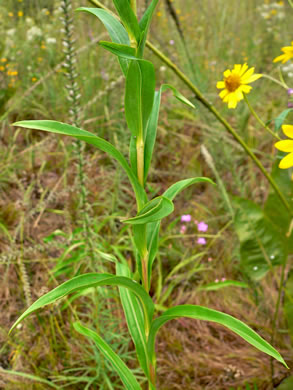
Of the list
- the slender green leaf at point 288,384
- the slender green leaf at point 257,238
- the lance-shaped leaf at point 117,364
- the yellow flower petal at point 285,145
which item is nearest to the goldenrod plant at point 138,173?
the lance-shaped leaf at point 117,364

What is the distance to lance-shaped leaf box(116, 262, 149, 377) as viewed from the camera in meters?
0.80

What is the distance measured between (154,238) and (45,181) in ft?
4.21

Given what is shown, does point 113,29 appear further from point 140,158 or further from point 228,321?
point 228,321

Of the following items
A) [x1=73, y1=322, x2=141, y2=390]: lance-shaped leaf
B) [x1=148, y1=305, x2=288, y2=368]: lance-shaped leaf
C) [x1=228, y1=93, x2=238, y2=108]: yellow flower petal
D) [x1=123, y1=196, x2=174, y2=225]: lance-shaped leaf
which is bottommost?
[x1=73, y1=322, x2=141, y2=390]: lance-shaped leaf

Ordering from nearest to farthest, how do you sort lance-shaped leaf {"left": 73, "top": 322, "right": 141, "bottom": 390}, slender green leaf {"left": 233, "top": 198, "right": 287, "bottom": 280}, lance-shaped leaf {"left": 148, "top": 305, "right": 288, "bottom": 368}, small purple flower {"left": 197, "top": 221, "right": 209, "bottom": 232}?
lance-shaped leaf {"left": 148, "top": 305, "right": 288, "bottom": 368} < lance-shaped leaf {"left": 73, "top": 322, "right": 141, "bottom": 390} < slender green leaf {"left": 233, "top": 198, "right": 287, "bottom": 280} < small purple flower {"left": 197, "top": 221, "right": 209, "bottom": 232}

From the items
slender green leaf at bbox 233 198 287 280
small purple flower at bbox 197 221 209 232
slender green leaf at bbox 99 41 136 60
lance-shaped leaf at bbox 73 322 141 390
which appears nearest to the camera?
slender green leaf at bbox 99 41 136 60

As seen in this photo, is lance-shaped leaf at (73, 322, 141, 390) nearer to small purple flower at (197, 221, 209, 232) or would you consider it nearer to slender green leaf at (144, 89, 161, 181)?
slender green leaf at (144, 89, 161, 181)

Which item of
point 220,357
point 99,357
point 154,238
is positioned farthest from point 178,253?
point 154,238

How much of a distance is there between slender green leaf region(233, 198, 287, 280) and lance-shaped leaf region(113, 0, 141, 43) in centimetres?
77

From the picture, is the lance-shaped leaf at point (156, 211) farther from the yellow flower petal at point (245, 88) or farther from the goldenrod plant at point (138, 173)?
the yellow flower petal at point (245, 88)

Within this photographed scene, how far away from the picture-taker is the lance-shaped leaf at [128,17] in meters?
0.55

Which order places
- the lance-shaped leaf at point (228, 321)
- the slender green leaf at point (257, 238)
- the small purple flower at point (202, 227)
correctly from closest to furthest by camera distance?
the lance-shaped leaf at point (228, 321) → the slender green leaf at point (257, 238) → the small purple flower at point (202, 227)

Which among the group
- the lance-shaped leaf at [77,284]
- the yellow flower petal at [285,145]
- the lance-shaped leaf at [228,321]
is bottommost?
the lance-shaped leaf at [228,321]

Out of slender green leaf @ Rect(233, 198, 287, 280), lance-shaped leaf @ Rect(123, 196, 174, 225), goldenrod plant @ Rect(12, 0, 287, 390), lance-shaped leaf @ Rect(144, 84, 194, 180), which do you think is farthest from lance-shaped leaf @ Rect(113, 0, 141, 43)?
slender green leaf @ Rect(233, 198, 287, 280)
